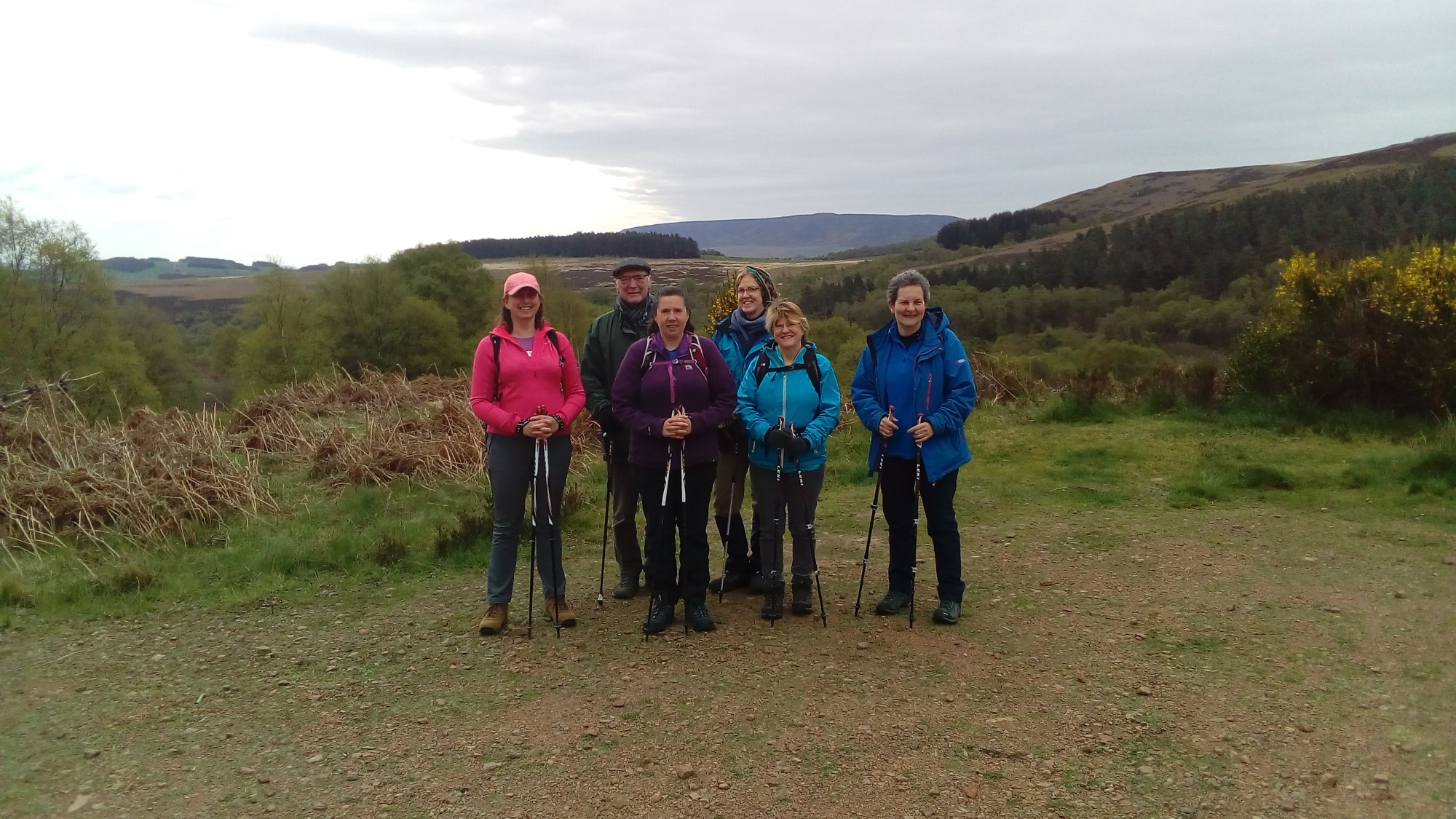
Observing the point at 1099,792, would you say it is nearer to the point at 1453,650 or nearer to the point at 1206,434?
the point at 1453,650

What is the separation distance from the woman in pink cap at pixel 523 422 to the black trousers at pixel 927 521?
1840 millimetres

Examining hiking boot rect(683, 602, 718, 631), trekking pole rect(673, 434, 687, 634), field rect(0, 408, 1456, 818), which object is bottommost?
field rect(0, 408, 1456, 818)

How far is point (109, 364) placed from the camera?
2556cm

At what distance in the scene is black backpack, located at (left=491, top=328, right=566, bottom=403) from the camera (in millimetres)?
4738

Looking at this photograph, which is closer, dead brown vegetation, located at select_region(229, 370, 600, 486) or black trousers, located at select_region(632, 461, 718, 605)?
black trousers, located at select_region(632, 461, 718, 605)

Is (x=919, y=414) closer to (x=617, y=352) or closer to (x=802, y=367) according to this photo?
(x=802, y=367)

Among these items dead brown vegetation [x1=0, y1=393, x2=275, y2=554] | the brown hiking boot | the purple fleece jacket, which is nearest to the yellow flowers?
the purple fleece jacket

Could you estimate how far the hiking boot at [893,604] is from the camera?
5207mm

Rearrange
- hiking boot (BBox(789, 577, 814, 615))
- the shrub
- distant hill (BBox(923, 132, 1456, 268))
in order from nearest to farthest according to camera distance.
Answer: hiking boot (BBox(789, 577, 814, 615)) < the shrub < distant hill (BBox(923, 132, 1456, 268))

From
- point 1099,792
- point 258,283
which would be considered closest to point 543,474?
point 1099,792

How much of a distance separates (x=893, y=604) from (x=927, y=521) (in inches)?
22.3

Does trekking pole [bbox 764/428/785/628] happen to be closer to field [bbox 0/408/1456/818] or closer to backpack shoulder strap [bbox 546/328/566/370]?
field [bbox 0/408/1456/818]

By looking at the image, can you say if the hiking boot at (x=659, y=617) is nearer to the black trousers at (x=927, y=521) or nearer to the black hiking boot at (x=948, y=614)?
the black trousers at (x=927, y=521)

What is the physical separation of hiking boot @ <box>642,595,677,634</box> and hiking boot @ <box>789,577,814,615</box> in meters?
0.72
